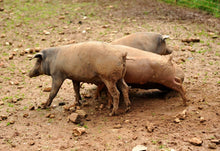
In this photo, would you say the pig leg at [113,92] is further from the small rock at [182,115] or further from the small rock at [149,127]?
the small rock at [182,115]

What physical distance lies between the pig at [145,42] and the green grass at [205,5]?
4.95 metres

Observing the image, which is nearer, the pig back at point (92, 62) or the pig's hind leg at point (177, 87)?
the pig back at point (92, 62)

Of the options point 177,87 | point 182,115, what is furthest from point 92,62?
point 182,115

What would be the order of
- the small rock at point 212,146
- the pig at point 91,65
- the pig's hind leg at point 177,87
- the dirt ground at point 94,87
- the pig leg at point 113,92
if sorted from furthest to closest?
the pig's hind leg at point 177,87 → the pig leg at point 113,92 → the pig at point 91,65 → the dirt ground at point 94,87 → the small rock at point 212,146

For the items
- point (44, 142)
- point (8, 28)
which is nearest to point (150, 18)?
point (8, 28)

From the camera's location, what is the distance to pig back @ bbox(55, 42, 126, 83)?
18.7ft

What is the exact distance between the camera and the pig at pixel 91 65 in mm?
5723

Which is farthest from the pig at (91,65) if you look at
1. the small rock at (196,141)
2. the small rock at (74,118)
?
the small rock at (196,141)

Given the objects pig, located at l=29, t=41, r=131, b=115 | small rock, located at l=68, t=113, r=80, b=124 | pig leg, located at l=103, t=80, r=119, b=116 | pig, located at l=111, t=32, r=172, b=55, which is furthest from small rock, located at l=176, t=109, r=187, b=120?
pig, located at l=111, t=32, r=172, b=55

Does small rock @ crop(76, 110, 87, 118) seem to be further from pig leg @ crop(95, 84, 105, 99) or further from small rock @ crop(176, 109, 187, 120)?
small rock @ crop(176, 109, 187, 120)

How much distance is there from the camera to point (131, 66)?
6.14 m

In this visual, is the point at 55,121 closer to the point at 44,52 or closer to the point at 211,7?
the point at 44,52

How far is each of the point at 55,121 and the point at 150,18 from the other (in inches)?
257

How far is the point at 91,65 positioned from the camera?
231 inches
